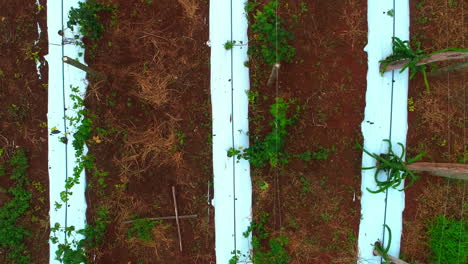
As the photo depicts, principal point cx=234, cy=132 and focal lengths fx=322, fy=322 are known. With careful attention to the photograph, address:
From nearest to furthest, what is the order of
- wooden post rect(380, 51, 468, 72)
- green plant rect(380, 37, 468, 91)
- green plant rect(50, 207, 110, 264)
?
wooden post rect(380, 51, 468, 72) < green plant rect(380, 37, 468, 91) < green plant rect(50, 207, 110, 264)

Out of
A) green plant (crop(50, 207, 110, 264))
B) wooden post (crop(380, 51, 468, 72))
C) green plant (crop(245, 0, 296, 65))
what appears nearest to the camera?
wooden post (crop(380, 51, 468, 72))

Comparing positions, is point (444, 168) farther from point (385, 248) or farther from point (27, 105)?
point (27, 105)

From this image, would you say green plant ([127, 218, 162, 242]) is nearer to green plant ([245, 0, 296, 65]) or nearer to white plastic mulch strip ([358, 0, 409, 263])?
green plant ([245, 0, 296, 65])

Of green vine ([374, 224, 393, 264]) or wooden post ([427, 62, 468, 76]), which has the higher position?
wooden post ([427, 62, 468, 76])

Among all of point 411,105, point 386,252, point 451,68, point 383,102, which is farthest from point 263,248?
point 451,68

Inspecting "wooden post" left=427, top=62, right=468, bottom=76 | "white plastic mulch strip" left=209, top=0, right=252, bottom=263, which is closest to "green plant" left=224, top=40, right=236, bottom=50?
"white plastic mulch strip" left=209, top=0, right=252, bottom=263

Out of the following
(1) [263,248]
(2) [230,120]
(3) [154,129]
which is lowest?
(1) [263,248]

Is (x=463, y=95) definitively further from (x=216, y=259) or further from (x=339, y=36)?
(x=216, y=259)
